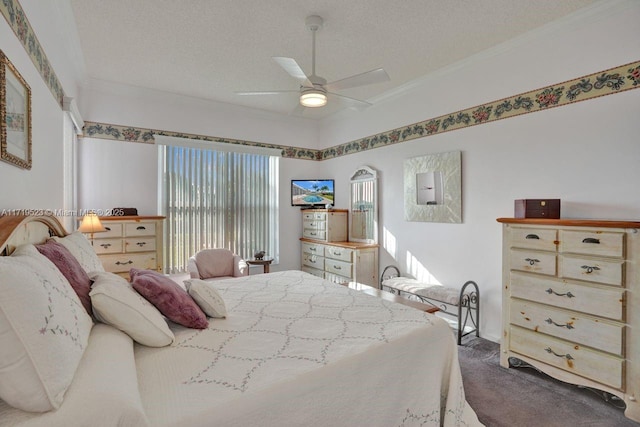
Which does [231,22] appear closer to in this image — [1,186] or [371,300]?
[1,186]

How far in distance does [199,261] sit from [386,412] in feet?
10.3

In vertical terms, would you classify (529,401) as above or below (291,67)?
below

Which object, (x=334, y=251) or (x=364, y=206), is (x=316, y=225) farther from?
(x=364, y=206)

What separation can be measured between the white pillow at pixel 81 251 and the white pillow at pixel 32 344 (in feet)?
3.33

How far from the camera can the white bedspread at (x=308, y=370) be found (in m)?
1.10

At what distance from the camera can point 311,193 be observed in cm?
549

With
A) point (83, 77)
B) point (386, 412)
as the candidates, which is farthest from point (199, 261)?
point (386, 412)

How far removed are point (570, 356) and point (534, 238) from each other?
863 mm

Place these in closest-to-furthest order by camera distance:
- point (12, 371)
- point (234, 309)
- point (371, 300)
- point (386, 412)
Answer: point (12, 371) → point (386, 412) → point (234, 309) → point (371, 300)

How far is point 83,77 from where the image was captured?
366 centimetres

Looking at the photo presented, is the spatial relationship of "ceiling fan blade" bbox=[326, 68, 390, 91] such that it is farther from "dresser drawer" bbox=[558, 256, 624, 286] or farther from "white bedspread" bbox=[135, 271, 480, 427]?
"dresser drawer" bbox=[558, 256, 624, 286]

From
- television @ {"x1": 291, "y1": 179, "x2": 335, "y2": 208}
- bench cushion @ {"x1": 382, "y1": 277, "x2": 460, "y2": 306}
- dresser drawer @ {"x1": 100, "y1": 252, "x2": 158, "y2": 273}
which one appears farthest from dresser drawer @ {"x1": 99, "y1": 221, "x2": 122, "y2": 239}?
bench cushion @ {"x1": 382, "y1": 277, "x2": 460, "y2": 306}

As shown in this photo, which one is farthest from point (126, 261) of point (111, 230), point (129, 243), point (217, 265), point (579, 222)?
point (579, 222)

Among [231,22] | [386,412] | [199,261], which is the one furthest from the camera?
[199,261]
